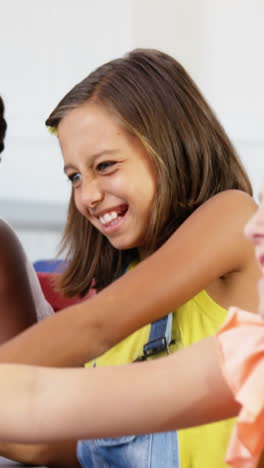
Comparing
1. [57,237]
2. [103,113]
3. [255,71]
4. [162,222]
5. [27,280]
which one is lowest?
[57,237]

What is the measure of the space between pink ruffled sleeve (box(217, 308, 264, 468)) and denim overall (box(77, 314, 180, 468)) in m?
0.48

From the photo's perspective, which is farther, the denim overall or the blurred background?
the blurred background

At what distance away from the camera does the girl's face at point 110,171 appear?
4.06 feet

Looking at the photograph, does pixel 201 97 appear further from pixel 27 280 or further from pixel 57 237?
pixel 57 237

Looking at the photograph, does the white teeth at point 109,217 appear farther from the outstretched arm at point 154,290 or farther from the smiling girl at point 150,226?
the outstretched arm at point 154,290

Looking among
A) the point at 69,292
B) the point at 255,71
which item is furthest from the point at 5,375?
the point at 255,71

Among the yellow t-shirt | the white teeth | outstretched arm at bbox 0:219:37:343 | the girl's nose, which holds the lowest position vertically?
outstretched arm at bbox 0:219:37:343

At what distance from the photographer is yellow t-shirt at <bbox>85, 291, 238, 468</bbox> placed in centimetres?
110

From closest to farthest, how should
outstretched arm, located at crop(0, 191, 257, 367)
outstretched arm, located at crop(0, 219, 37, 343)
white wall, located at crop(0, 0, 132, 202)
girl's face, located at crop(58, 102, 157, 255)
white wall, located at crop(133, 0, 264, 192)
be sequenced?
1. outstretched arm, located at crop(0, 191, 257, 367)
2. girl's face, located at crop(58, 102, 157, 255)
3. outstretched arm, located at crop(0, 219, 37, 343)
4. white wall, located at crop(133, 0, 264, 192)
5. white wall, located at crop(0, 0, 132, 202)

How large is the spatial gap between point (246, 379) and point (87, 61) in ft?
12.4

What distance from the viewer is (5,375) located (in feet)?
2.08

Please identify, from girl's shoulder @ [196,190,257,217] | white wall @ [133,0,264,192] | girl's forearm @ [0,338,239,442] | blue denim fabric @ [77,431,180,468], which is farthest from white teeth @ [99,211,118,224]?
white wall @ [133,0,264,192]

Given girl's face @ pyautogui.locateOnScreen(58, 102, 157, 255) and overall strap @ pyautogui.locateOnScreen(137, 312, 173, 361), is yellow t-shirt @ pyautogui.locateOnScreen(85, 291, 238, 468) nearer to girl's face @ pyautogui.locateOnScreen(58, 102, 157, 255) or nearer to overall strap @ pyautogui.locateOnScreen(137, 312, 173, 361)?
overall strap @ pyautogui.locateOnScreen(137, 312, 173, 361)

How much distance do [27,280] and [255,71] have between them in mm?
2751
